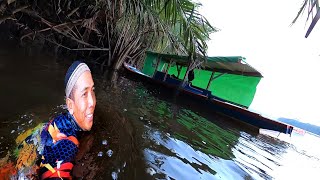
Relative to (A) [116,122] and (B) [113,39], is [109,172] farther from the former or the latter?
(B) [113,39]

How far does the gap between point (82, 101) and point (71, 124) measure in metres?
0.18

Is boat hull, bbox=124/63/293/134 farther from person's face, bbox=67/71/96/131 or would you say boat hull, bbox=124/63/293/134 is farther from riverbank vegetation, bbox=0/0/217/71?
person's face, bbox=67/71/96/131

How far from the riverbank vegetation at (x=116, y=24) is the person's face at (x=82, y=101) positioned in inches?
140

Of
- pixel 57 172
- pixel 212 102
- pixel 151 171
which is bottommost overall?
pixel 151 171

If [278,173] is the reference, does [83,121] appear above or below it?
above

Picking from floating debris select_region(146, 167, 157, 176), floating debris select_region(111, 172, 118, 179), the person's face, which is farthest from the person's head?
floating debris select_region(146, 167, 157, 176)

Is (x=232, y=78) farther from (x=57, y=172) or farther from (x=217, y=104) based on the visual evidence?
(x=57, y=172)

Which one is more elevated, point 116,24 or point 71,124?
point 116,24

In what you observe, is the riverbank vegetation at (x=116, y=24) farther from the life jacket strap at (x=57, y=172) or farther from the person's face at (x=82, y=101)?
the life jacket strap at (x=57, y=172)

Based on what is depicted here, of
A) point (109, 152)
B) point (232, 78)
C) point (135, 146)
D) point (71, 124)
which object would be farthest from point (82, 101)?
point (232, 78)

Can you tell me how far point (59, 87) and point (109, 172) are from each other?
4.58 metres

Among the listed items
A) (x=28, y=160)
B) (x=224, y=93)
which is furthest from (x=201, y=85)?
(x=28, y=160)

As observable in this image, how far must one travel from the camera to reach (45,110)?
15.0ft

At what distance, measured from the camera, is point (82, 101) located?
1.85m
